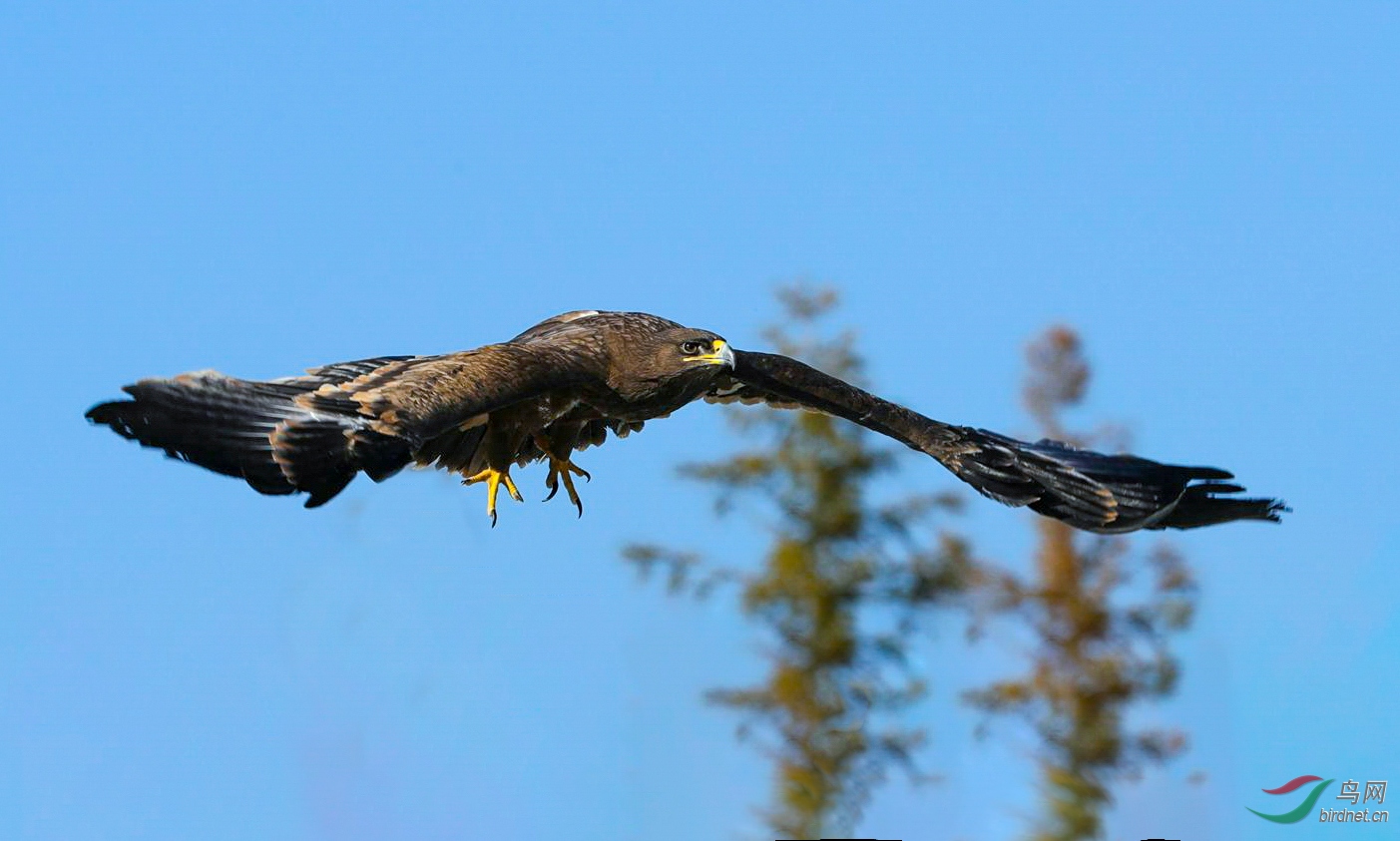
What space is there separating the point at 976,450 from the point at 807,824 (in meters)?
3.85

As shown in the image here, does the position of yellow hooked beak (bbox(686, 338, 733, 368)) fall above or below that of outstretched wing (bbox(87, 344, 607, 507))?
above

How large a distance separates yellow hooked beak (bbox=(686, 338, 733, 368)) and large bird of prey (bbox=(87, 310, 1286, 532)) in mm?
12

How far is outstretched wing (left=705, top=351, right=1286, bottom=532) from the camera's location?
14.4m

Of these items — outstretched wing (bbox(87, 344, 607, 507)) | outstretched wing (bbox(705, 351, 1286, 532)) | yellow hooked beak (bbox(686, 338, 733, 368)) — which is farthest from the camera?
outstretched wing (bbox(705, 351, 1286, 532))

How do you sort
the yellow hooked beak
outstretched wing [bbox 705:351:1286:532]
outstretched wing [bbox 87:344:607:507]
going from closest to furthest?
outstretched wing [bbox 87:344:607:507] → the yellow hooked beak → outstretched wing [bbox 705:351:1286:532]

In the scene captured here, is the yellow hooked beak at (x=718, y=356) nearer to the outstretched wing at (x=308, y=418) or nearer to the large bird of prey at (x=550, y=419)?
the large bird of prey at (x=550, y=419)

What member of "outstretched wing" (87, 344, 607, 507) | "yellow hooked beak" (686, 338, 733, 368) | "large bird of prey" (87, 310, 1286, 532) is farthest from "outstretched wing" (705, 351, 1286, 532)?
"outstretched wing" (87, 344, 607, 507)

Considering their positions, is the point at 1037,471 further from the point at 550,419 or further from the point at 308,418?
the point at 308,418

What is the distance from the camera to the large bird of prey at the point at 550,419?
11.3 meters

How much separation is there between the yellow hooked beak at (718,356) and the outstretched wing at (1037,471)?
1.17 m

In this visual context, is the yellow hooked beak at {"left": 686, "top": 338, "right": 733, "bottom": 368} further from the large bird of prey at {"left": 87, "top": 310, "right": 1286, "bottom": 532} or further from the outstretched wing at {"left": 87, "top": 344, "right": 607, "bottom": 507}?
the outstretched wing at {"left": 87, "top": 344, "right": 607, "bottom": 507}

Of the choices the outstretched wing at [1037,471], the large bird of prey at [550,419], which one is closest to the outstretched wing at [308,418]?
the large bird of prey at [550,419]

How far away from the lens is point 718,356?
13.1m

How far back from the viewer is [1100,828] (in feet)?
52.8
